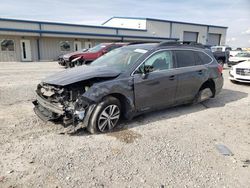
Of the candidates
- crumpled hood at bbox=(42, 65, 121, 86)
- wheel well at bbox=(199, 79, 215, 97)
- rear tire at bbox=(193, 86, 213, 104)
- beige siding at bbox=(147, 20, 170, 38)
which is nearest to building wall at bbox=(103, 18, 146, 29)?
beige siding at bbox=(147, 20, 170, 38)

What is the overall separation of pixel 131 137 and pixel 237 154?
184cm

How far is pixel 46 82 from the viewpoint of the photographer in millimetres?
4480

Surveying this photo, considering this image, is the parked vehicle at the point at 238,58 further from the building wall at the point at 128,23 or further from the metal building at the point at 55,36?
the building wall at the point at 128,23

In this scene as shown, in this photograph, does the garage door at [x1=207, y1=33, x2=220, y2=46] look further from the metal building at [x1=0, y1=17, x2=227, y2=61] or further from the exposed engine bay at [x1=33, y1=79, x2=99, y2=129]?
the exposed engine bay at [x1=33, y1=79, x2=99, y2=129]

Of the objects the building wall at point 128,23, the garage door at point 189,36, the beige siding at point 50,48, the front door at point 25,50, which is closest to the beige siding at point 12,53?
the front door at point 25,50

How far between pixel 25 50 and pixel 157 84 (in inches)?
857

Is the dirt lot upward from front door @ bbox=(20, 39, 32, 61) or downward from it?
downward

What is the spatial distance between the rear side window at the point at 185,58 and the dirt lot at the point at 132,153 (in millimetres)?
1293

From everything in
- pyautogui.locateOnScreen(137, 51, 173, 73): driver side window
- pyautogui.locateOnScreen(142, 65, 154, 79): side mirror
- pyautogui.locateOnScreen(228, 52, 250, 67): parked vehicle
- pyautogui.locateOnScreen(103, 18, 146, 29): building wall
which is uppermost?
pyautogui.locateOnScreen(103, 18, 146, 29): building wall

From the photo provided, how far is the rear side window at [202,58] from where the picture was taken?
20.1 feet

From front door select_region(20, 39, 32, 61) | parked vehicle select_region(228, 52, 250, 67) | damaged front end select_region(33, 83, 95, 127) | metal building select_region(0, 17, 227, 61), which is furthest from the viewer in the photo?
front door select_region(20, 39, 32, 61)

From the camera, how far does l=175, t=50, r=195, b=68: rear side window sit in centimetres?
556

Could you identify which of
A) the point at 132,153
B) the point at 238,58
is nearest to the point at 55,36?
the point at 238,58

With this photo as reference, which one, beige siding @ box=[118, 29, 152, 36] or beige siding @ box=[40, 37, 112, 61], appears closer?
beige siding @ box=[40, 37, 112, 61]
